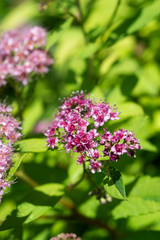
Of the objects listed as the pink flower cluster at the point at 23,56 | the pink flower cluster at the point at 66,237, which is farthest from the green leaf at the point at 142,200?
the pink flower cluster at the point at 23,56

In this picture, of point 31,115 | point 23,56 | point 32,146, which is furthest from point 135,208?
point 23,56

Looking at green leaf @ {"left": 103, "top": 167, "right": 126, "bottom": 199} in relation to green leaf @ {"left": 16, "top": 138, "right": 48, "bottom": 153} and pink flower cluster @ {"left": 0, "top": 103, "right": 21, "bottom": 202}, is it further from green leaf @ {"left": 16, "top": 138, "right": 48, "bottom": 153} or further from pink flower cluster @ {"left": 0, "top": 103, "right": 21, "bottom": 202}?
pink flower cluster @ {"left": 0, "top": 103, "right": 21, "bottom": 202}

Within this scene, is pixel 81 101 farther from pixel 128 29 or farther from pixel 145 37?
pixel 145 37

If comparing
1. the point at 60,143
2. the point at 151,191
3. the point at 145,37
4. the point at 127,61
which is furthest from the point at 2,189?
the point at 145,37

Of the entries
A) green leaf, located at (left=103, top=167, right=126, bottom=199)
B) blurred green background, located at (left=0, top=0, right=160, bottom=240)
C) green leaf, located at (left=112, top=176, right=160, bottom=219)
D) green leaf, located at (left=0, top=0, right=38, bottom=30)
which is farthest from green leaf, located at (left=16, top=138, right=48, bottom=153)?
green leaf, located at (left=0, top=0, right=38, bottom=30)

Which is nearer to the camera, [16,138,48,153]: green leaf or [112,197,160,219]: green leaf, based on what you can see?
[16,138,48,153]: green leaf

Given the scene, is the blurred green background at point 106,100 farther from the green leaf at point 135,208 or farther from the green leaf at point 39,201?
the green leaf at point 39,201

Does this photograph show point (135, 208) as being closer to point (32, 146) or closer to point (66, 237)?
point (66, 237)
